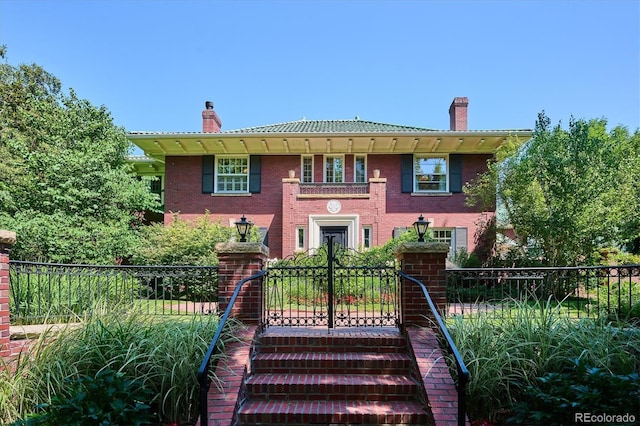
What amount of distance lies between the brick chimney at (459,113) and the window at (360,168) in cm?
414

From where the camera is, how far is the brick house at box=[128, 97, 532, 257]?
599 inches

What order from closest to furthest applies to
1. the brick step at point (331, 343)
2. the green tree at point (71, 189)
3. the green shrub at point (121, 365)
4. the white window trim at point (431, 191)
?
the green shrub at point (121, 365), the brick step at point (331, 343), the green tree at point (71, 189), the white window trim at point (431, 191)

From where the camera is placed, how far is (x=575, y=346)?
13.4ft

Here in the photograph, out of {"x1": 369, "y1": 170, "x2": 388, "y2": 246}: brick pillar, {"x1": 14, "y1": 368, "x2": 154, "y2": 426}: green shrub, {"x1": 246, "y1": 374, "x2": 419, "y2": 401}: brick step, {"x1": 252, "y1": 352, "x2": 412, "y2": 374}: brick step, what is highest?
{"x1": 369, "y1": 170, "x2": 388, "y2": 246}: brick pillar

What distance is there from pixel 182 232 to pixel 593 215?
12.8 meters

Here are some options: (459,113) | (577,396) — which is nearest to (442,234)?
(459,113)

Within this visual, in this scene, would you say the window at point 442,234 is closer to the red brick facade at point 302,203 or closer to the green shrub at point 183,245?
the red brick facade at point 302,203

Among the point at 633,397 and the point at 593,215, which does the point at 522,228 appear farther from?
Answer: the point at 633,397

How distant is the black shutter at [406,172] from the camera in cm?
1611

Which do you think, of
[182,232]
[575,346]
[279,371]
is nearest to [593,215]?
[575,346]

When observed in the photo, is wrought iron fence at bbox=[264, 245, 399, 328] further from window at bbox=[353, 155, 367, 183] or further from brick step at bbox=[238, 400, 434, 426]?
window at bbox=[353, 155, 367, 183]

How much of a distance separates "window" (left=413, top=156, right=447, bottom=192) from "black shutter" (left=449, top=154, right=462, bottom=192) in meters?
0.27

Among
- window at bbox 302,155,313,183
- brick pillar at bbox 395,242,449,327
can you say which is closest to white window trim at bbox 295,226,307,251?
window at bbox 302,155,313,183

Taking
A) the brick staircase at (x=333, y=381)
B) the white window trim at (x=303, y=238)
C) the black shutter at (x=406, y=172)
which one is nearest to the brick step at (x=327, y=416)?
the brick staircase at (x=333, y=381)
